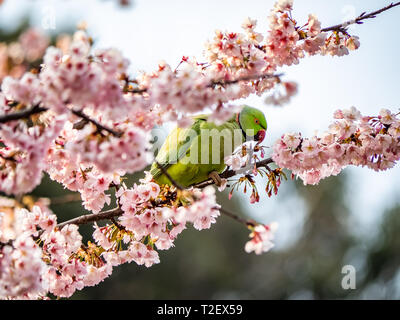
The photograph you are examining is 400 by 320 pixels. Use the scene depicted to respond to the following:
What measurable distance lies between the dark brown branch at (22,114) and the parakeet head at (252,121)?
2055 millimetres

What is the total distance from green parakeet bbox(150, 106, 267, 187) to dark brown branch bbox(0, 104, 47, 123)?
1614 millimetres

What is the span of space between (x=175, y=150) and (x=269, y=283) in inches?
988

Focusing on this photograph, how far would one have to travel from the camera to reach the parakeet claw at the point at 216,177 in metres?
3.18

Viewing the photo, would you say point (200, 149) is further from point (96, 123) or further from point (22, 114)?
point (22, 114)

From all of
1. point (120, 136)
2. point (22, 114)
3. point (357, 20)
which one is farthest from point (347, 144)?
point (22, 114)

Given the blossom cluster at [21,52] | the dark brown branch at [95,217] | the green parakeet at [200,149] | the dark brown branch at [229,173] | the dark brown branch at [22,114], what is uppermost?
the green parakeet at [200,149]

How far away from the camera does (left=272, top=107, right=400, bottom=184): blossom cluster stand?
2816mm

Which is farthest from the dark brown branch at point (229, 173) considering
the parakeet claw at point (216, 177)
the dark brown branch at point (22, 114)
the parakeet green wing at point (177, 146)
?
the dark brown branch at point (22, 114)

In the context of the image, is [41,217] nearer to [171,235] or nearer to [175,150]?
[171,235]

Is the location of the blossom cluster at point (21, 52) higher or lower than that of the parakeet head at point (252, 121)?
lower

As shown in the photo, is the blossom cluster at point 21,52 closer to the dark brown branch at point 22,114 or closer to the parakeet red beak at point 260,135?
the dark brown branch at point 22,114

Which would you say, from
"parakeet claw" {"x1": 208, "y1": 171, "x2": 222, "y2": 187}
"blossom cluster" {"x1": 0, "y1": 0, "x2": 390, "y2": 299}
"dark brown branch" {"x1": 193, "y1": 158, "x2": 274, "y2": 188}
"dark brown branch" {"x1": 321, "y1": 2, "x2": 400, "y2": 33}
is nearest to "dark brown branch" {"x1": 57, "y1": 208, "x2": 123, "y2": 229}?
"blossom cluster" {"x1": 0, "y1": 0, "x2": 390, "y2": 299}

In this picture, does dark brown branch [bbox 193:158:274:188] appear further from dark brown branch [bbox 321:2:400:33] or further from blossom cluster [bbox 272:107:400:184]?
dark brown branch [bbox 321:2:400:33]

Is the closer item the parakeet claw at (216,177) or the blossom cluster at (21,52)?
the blossom cluster at (21,52)
